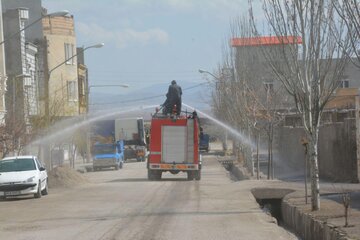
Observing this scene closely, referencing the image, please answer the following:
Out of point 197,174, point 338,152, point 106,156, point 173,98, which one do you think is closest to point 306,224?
point 338,152

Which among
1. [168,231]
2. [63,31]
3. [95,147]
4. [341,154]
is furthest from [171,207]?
[63,31]

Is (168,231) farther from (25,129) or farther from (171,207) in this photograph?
(25,129)

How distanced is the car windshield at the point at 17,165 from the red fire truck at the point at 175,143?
→ 33.5ft

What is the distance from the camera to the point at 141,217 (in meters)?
18.9

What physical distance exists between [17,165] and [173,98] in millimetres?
11042

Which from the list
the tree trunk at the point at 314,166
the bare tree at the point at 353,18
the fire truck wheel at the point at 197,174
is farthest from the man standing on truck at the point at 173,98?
the bare tree at the point at 353,18

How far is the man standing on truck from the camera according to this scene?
3605 cm

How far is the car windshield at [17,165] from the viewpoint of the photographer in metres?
27.5

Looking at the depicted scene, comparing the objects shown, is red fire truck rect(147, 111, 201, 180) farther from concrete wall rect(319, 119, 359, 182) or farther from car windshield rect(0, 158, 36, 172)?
car windshield rect(0, 158, 36, 172)

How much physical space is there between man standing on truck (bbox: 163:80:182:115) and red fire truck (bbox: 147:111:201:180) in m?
0.41

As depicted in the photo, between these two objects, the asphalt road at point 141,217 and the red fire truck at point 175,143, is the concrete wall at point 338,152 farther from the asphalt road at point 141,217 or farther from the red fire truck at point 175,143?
Result: the red fire truck at point 175,143

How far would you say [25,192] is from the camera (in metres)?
26.1

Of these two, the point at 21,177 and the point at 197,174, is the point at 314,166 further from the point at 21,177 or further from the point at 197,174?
the point at 197,174

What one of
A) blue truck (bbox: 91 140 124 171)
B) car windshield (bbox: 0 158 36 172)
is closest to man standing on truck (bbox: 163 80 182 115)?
car windshield (bbox: 0 158 36 172)
